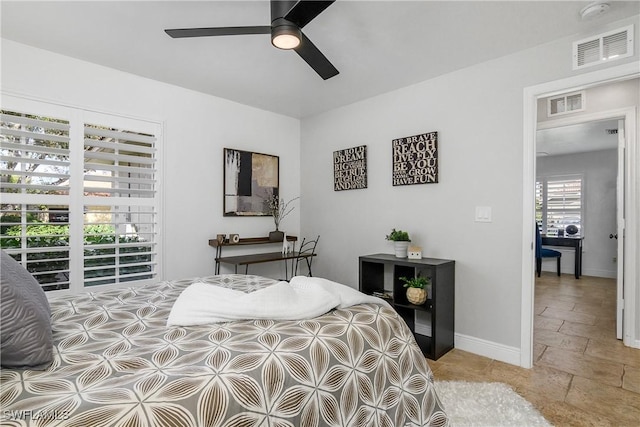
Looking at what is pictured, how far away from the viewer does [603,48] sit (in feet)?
7.24

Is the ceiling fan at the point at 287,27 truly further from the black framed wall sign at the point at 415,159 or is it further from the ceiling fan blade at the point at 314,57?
the black framed wall sign at the point at 415,159

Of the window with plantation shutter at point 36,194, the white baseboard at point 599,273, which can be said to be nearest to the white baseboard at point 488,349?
the window with plantation shutter at point 36,194

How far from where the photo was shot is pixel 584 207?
636cm

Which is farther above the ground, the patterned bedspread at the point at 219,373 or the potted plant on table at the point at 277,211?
the potted plant on table at the point at 277,211

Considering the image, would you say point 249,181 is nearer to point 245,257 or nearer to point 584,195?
point 245,257

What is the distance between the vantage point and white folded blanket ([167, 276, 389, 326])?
4.44 ft

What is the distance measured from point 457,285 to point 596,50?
77.9 inches

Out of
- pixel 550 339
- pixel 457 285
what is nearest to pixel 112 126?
pixel 457 285

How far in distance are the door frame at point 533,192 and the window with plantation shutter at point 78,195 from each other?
10.4 feet

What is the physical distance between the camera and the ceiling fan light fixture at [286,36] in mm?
1705

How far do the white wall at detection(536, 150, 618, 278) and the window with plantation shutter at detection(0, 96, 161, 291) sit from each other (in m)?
7.36

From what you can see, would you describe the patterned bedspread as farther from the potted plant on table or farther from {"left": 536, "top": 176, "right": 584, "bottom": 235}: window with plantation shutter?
{"left": 536, "top": 176, "right": 584, "bottom": 235}: window with plantation shutter

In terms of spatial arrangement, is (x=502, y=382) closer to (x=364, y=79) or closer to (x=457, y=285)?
(x=457, y=285)

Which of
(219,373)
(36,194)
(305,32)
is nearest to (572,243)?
(305,32)
